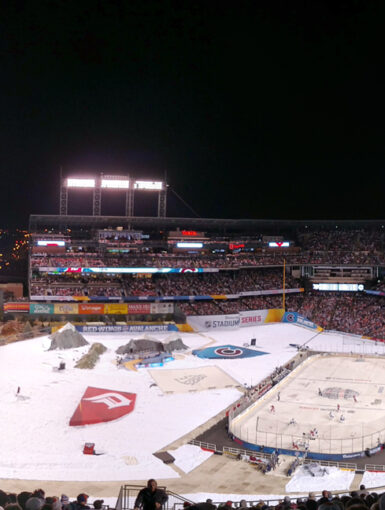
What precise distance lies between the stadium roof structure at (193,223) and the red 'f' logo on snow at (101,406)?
3452 cm

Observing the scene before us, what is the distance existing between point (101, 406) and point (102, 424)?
250 cm

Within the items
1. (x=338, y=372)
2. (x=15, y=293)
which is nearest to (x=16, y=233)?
(x=15, y=293)

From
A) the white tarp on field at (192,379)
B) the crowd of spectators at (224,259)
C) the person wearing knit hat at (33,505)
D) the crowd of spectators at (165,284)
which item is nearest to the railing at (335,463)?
the white tarp on field at (192,379)

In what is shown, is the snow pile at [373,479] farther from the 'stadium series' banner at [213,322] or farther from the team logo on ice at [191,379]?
the 'stadium series' banner at [213,322]

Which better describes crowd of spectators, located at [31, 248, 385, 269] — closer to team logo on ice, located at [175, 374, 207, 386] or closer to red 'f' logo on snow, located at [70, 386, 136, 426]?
team logo on ice, located at [175, 374, 207, 386]

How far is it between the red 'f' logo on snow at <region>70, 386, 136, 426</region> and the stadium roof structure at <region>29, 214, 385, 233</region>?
3452 centimetres

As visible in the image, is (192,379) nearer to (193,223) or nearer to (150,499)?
(150,499)

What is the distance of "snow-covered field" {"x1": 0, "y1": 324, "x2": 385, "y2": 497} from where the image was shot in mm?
22258

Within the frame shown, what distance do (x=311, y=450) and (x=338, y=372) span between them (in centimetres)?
1750

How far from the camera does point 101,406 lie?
99.3ft

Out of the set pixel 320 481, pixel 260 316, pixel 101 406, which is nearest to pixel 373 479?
pixel 320 481

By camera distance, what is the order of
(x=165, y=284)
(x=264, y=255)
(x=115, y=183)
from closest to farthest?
(x=165, y=284) < (x=115, y=183) < (x=264, y=255)

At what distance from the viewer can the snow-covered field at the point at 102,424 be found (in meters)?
22.3

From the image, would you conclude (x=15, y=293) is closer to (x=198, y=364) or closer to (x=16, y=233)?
(x=198, y=364)
